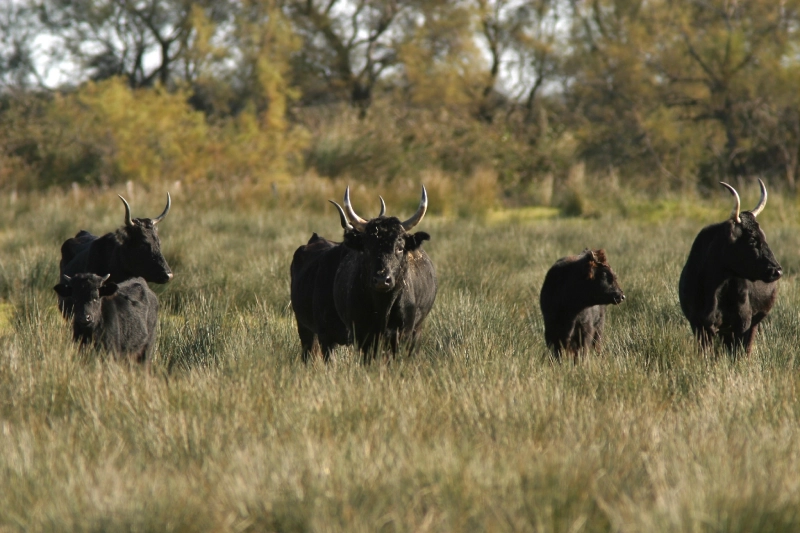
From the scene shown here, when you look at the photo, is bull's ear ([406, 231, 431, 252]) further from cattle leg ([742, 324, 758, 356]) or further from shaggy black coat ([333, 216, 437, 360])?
cattle leg ([742, 324, 758, 356])

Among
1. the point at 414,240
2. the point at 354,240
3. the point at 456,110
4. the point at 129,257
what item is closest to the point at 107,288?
the point at 129,257

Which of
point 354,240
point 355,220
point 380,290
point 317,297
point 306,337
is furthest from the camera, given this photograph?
point 306,337

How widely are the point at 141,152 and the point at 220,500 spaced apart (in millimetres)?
Answer: 23963

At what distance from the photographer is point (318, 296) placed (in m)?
6.70

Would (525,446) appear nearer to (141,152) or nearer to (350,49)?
(141,152)

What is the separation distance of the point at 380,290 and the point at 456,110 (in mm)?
28448

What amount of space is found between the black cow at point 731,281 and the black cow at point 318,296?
2479 millimetres

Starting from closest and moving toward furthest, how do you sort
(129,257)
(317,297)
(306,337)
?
(317,297), (306,337), (129,257)

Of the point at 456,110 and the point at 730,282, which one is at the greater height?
the point at 456,110

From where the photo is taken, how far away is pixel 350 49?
38531mm

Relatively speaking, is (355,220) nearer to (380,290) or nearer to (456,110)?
(380,290)

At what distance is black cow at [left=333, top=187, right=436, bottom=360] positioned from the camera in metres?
5.97

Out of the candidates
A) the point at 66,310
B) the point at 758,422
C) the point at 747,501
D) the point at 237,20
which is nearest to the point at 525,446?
the point at 747,501

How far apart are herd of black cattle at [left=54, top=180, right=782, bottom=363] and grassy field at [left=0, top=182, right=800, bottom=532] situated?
24 centimetres
